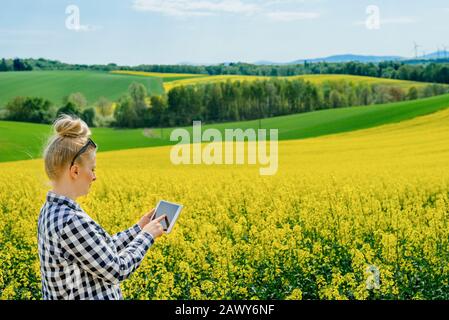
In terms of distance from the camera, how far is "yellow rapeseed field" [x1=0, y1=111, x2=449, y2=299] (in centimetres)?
412

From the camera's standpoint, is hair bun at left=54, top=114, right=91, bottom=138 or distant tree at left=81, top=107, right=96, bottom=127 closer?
hair bun at left=54, top=114, right=91, bottom=138

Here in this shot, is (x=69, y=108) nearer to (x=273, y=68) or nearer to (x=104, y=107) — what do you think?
(x=104, y=107)

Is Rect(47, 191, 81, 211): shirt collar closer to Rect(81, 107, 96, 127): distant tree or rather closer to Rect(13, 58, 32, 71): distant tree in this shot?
Rect(13, 58, 32, 71): distant tree

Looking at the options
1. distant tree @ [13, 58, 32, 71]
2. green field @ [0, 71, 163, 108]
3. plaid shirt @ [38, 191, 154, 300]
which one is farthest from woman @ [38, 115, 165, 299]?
green field @ [0, 71, 163, 108]

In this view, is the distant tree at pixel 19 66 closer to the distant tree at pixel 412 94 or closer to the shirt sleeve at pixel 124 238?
the shirt sleeve at pixel 124 238

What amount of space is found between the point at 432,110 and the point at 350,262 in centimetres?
435

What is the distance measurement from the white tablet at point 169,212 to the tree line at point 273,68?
2.73 m

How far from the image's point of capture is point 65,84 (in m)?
6.54

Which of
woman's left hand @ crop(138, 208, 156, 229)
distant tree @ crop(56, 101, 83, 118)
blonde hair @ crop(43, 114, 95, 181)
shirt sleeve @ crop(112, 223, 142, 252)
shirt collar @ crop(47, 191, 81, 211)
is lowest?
shirt sleeve @ crop(112, 223, 142, 252)

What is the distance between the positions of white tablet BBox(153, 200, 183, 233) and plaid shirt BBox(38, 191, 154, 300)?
0.18m

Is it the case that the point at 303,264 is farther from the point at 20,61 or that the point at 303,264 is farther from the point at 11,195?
the point at 11,195

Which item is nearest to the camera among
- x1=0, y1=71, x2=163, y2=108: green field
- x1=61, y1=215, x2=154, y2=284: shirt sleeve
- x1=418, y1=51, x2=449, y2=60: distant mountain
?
x1=61, y1=215, x2=154, y2=284: shirt sleeve

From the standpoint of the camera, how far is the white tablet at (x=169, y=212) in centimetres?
247
